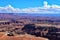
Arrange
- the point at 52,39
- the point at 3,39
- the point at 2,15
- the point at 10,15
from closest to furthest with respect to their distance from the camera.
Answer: the point at 3,39
the point at 52,39
the point at 2,15
the point at 10,15

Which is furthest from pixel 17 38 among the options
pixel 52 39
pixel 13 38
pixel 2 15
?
pixel 2 15

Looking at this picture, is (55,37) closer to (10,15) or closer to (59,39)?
(59,39)

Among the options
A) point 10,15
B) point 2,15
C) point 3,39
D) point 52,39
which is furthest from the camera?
point 10,15

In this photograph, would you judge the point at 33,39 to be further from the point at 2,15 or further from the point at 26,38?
the point at 2,15

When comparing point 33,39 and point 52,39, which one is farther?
point 52,39

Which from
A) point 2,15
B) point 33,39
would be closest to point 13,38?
point 33,39

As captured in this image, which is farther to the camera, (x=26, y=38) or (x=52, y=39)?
(x=52, y=39)

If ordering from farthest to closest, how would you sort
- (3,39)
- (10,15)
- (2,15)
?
(10,15) → (2,15) → (3,39)
